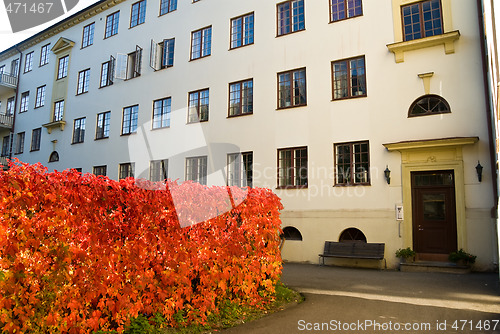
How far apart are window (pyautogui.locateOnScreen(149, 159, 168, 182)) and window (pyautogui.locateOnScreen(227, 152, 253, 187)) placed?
4098 mm

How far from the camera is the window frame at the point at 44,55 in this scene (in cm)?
2838

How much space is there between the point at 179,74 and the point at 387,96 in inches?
411

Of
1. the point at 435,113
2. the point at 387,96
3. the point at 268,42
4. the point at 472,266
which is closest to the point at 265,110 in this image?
the point at 268,42

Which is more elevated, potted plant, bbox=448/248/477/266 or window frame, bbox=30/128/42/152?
window frame, bbox=30/128/42/152

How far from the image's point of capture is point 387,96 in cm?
1352

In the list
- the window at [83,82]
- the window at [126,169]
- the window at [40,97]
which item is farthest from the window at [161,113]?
the window at [40,97]

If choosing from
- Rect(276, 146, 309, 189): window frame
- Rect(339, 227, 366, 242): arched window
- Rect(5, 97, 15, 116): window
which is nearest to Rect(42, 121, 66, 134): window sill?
Rect(5, 97, 15, 116): window

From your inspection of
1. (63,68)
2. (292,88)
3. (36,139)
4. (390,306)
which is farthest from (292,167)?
(36,139)

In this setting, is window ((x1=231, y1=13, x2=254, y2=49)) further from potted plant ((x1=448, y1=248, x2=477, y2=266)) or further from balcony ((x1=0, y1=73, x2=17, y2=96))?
balcony ((x1=0, y1=73, x2=17, y2=96))

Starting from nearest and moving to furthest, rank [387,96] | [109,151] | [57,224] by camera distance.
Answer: [57,224]
[387,96]
[109,151]

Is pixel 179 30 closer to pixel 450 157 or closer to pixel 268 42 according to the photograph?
pixel 268 42

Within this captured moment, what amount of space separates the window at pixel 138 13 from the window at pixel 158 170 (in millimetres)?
8400

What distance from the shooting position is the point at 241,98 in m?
17.1

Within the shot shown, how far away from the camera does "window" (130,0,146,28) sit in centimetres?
2212
